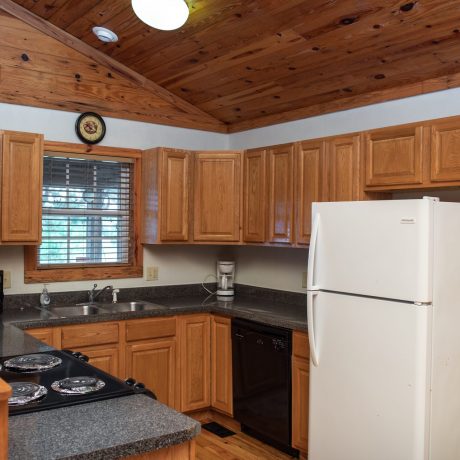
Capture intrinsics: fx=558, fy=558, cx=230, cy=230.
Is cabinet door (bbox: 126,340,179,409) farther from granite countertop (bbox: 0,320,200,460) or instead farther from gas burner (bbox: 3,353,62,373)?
granite countertop (bbox: 0,320,200,460)

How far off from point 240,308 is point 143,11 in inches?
80.5

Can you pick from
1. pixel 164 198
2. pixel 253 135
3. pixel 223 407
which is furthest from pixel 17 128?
pixel 223 407

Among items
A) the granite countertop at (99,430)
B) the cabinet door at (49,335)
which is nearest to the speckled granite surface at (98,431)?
the granite countertop at (99,430)

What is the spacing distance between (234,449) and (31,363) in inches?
73.3

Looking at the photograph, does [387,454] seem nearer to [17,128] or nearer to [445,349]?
[445,349]

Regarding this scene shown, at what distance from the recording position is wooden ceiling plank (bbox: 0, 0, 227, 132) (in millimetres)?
3856

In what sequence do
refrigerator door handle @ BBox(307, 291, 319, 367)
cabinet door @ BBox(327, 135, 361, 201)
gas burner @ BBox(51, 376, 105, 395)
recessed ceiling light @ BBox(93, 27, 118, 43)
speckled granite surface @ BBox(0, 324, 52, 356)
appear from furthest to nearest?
recessed ceiling light @ BBox(93, 27, 118, 43) → cabinet door @ BBox(327, 135, 361, 201) → refrigerator door handle @ BBox(307, 291, 319, 367) → speckled granite surface @ BBox(0, 324, 52, 356) → gas burner @ BBox(51, 376, 105, 395)

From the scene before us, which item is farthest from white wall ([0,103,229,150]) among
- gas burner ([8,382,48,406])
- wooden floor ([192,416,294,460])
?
gas burner ([8,382,48,406])

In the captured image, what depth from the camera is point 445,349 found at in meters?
2.66

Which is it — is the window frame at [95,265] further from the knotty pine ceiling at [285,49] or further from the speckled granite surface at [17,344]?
the speckled granite surface at [17,344]

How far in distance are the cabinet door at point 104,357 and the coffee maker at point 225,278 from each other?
116cm

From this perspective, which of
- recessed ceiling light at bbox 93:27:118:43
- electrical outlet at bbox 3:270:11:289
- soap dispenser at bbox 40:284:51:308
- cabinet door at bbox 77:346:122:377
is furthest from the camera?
soap dispenser at bbox 40:284:51:308

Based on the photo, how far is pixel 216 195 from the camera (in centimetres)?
437

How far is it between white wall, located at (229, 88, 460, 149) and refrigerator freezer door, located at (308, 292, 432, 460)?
132cm
